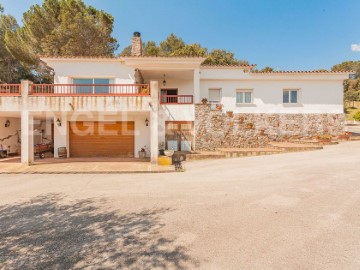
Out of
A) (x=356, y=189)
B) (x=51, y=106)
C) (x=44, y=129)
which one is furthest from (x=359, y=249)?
(x=44, y=129)

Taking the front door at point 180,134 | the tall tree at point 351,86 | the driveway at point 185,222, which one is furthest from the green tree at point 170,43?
the tall tree at point 351,86

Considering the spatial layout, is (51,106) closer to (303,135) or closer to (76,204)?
(76,204)

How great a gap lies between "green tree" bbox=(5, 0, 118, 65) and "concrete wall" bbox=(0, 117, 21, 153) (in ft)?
27.3

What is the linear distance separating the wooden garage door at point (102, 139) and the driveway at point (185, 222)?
20.7 ft

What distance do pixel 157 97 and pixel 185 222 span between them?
25.8ft

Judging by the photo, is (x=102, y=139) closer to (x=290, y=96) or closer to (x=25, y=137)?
(x=25, y=137)

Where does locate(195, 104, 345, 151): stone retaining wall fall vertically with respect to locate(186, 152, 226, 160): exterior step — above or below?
above

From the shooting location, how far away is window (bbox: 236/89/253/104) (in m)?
16.3

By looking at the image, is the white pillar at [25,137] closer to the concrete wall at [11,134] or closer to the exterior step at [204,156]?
the concrete wall at [11,134]

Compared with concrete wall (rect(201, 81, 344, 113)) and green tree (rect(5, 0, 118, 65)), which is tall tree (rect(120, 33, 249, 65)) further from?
concrete wall (rect(201, 81, 344, 113))

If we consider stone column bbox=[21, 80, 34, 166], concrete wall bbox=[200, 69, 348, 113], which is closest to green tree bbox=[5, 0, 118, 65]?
stone column bbox=[21, 80, 34, 166]

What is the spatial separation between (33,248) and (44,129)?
53.9 feet

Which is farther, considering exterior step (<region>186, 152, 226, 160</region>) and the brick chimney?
the brick chimney

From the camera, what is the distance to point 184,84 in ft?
56.3
